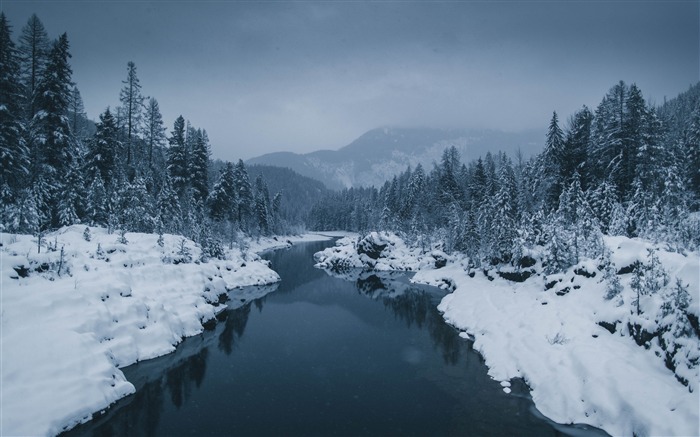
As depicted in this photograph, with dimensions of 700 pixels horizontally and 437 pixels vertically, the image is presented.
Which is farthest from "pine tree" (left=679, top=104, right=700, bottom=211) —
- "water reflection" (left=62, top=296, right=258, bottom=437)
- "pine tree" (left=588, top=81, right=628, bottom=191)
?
"water reflection" (left=62, top=296, right=258, bottom=437)

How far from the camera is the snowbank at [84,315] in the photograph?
35.3 feet

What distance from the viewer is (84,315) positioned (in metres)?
14.7

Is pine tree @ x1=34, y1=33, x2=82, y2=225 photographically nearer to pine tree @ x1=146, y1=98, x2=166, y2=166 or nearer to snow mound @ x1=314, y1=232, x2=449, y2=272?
pine tree @ x1=146, y1=98, x2=166, y2=166

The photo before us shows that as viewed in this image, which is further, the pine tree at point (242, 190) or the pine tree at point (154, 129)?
the pine tree at point (242, 190)

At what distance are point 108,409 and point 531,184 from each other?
47.3m

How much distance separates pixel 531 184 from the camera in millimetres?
45250

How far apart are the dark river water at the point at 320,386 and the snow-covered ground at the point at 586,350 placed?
39.2 inches

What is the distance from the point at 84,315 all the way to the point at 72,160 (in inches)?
760

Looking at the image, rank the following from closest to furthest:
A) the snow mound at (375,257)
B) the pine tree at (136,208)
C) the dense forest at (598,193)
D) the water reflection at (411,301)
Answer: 1. the water reflection at (411,301)
2. the dense forest at (598,193)
3. the pine tree at (136,208)
4. the snow mound at (375,257)

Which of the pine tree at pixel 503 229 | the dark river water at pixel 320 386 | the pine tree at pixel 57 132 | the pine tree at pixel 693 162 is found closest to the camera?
the dark river water at pixel 320 386

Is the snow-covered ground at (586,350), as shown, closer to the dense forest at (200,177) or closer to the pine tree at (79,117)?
the dense forest at (200,177)

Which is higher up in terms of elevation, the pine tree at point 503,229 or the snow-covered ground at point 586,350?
the pine tree at point 503,229

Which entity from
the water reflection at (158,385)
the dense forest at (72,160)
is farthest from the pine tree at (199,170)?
the water reflection at (158,385)

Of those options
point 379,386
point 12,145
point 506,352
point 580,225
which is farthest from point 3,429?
point 580,225
